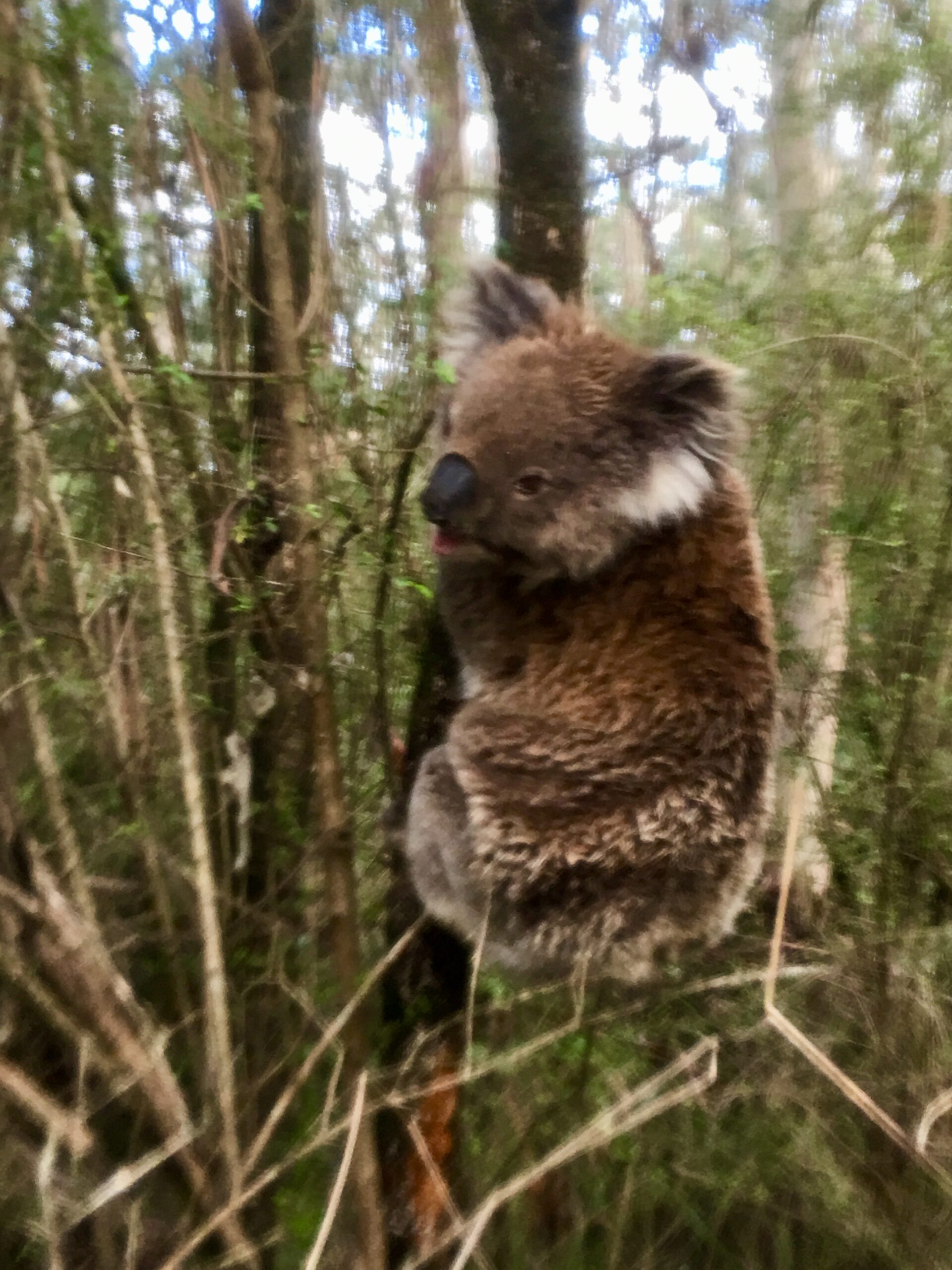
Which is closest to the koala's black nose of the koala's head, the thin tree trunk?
the koala's head

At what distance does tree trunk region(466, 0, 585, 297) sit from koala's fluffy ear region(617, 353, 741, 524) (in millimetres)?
324

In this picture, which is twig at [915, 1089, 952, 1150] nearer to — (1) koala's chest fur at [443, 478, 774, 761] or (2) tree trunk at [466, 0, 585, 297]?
(1) koala's chest fur at [443, 478, 774, 761]

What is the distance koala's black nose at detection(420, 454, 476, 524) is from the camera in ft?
4.63

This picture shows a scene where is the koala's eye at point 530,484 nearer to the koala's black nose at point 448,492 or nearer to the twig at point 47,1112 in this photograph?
the koala's black nose at point 448,492

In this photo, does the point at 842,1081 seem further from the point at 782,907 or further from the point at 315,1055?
the point at 315,1055

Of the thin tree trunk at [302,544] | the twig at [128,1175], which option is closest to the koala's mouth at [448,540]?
the thin tree trunk at [302,544]

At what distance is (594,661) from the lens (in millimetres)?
1543

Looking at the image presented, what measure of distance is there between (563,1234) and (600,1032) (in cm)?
40

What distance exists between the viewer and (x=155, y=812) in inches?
60.6

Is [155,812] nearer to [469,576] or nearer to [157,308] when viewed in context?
[469,576]

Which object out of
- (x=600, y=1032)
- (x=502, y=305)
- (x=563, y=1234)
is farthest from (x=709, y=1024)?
(x=502, y=305)

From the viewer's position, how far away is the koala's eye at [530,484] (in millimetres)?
1488

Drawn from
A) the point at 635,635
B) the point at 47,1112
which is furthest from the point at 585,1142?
the point at 635,635

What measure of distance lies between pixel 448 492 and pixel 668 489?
385mm
